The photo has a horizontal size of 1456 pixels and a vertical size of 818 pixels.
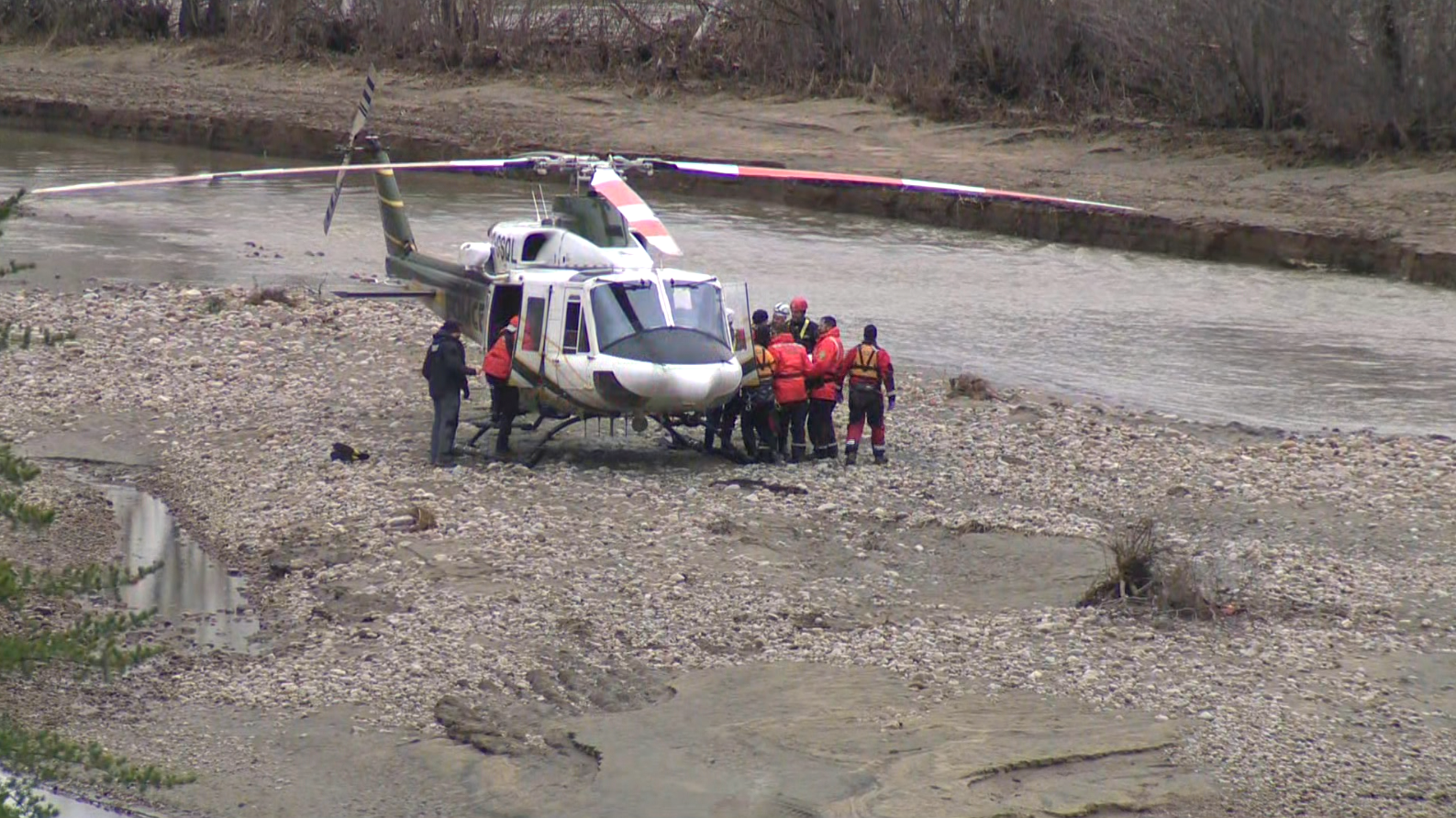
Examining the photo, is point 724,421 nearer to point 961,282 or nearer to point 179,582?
point 179,582

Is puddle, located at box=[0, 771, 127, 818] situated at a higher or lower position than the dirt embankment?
lower

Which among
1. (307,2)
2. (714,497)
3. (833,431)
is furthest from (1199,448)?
(307,2)

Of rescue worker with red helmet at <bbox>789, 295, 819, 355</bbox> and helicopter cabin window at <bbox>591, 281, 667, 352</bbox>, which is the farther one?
rescue worker with red helmet at <bbox>789, 295, 819, 355</bbox>

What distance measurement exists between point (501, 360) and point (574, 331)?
74 cm

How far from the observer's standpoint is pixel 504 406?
14.5m

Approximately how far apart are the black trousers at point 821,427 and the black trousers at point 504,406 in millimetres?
2371

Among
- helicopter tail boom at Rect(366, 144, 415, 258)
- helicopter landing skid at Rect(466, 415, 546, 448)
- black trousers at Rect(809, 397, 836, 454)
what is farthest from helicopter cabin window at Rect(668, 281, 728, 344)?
helicopter tail boom at Rect(366, 144, 415, 258)

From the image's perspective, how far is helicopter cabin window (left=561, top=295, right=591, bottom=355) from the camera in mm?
13781

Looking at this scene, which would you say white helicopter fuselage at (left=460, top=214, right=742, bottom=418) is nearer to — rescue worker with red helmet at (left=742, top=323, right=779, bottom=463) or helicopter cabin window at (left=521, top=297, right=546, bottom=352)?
helicopter cabin window at (left=521, top=297, right=546, bottom=352)

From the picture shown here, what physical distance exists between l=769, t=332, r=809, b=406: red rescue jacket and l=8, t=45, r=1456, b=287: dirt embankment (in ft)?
48.2

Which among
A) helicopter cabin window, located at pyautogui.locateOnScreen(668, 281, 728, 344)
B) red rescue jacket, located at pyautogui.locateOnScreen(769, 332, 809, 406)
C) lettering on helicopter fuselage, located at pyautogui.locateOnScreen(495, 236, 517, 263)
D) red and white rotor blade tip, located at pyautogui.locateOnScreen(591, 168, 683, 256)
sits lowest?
red rescue jacket, located at pyautogui.locateOnScreen(769, 332, 809, 406)

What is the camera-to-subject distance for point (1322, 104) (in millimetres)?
30344

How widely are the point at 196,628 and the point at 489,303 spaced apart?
184 inches

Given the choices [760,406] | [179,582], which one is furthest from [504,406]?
[179,582]
